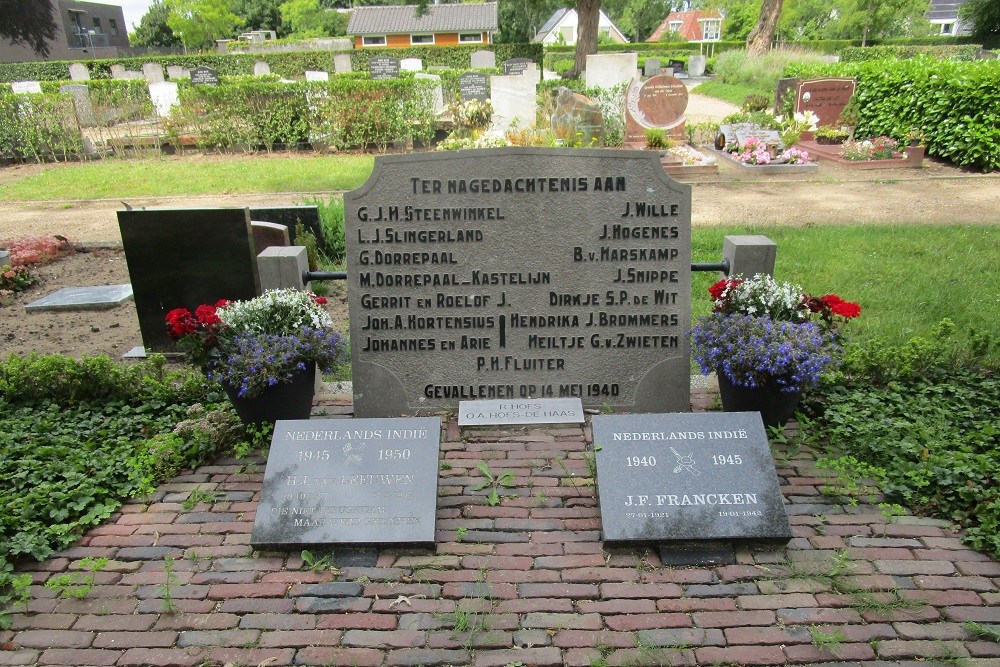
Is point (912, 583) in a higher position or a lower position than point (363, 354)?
lower

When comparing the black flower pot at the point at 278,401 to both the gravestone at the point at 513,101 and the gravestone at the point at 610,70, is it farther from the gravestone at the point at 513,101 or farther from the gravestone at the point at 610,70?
the gravestone at the point at 610,70

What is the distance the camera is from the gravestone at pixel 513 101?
1664 cm

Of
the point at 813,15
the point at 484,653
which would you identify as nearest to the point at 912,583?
the point at 484,653

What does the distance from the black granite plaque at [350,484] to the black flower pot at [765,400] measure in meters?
1.83

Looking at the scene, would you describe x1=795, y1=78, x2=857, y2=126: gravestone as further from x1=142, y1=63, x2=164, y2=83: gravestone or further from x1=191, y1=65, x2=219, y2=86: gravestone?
x1=142, y1=63, x2=164, y2=83: gravestone

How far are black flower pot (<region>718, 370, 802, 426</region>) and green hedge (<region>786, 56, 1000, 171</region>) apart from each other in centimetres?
1154

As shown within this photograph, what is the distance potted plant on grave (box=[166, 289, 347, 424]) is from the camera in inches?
172

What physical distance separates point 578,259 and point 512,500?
164 cm

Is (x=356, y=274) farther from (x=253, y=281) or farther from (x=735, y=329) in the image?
(x=735, y=329)

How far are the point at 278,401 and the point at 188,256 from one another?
83.7 inches

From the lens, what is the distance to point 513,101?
16.8 metres

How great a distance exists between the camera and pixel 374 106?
1714cm

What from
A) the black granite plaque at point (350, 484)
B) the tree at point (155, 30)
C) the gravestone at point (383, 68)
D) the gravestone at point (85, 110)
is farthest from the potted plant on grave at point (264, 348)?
the tree at point (155, 30)

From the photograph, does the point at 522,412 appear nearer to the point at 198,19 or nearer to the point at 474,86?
the point at 474,86
